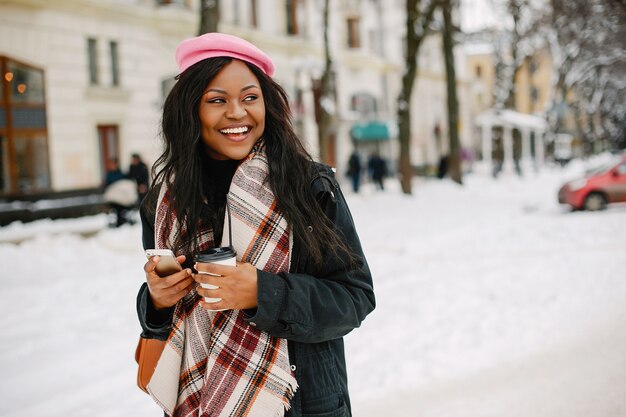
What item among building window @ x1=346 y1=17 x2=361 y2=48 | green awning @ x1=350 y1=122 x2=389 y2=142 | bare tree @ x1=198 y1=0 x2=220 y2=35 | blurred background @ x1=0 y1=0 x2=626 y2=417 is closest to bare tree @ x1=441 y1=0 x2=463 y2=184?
blurred background @ x1=0 y1=0 x2=626 y2=417

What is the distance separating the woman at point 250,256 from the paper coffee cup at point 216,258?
0.06 metres

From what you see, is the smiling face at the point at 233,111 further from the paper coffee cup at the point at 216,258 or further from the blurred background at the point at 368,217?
the blurred background at the point at 368,217

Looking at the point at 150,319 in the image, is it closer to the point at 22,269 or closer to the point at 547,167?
the point at 22,269

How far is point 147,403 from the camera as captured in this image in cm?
476

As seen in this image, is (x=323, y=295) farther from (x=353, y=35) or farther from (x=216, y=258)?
(x=353, y=35)

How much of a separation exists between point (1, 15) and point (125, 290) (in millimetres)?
13799

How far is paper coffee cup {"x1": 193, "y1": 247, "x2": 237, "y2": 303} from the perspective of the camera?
68.7 inches

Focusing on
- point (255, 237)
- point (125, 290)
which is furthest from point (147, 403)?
point (125, 290)

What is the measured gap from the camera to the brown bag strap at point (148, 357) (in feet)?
6.84

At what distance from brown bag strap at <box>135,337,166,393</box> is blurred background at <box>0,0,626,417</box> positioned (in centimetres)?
102

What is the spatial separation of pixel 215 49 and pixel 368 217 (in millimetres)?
15229

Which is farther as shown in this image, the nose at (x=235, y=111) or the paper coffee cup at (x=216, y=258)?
the nose at (x=235, y=111)

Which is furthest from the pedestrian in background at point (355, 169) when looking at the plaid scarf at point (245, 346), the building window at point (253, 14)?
the plaid scarf at point (245, 346)

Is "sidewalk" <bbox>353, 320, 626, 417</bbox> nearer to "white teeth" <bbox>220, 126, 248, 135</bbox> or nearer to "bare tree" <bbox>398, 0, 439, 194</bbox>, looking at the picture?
"white teeth" <bbox>220, 126, 248, 135</bbox>
